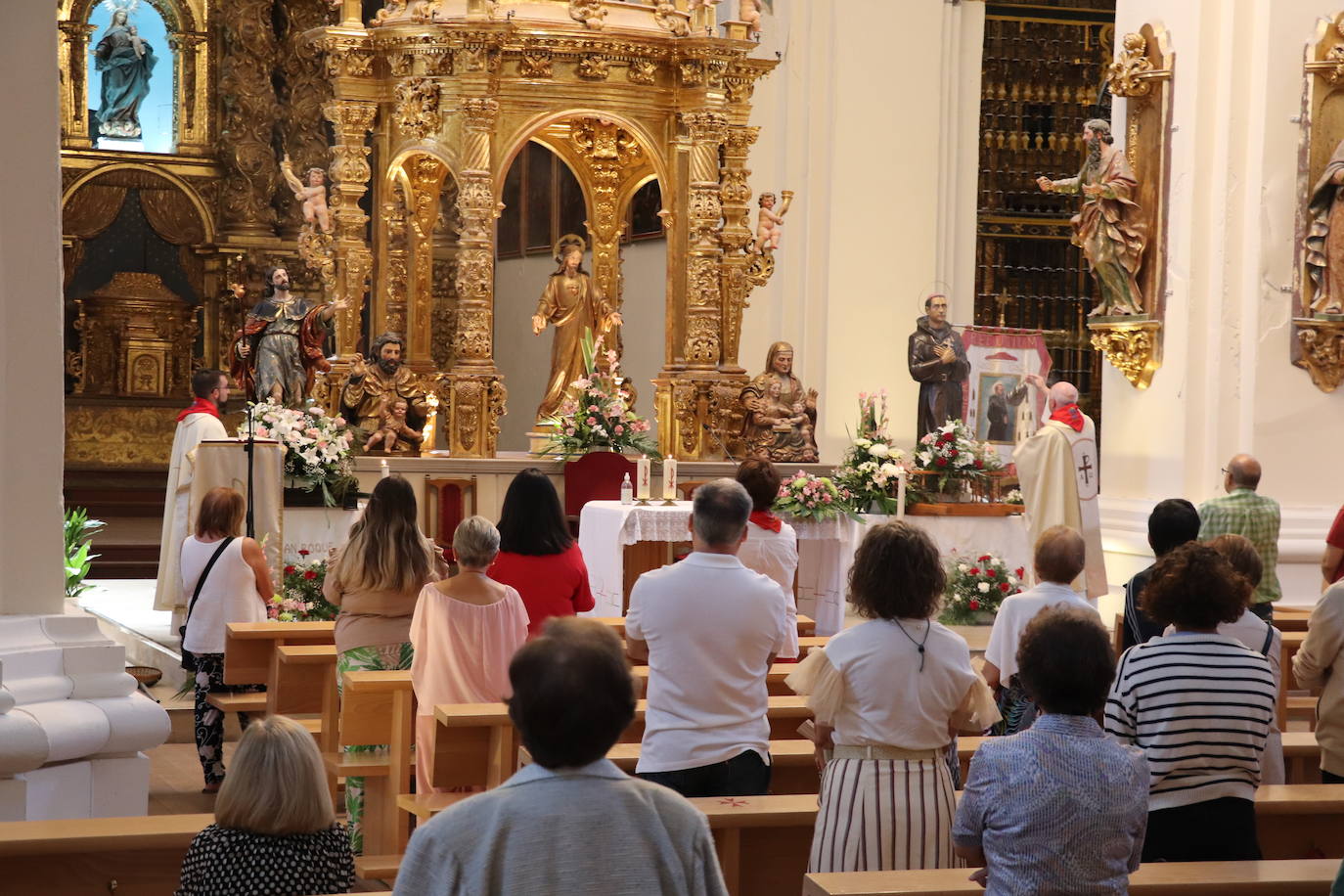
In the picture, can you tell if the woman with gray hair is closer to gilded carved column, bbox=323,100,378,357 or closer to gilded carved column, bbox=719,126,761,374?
gilded carved column, bbox=323,100,378,357

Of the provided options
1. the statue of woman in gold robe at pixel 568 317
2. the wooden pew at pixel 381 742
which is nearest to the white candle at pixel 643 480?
the statue of woman in gold robe at pixel 568 317

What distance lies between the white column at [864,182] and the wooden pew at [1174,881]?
13.4 m

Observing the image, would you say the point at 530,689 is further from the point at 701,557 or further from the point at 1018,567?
the point at 1018,567

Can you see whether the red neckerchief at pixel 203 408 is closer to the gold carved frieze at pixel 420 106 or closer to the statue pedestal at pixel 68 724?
the gold carved frieze at pixel 420 106

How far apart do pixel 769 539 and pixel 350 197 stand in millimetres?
7375

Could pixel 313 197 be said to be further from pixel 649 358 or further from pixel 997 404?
pixel 997 404

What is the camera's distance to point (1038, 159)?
19.9 m

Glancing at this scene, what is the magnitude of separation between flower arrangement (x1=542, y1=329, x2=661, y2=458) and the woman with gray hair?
7277 mm

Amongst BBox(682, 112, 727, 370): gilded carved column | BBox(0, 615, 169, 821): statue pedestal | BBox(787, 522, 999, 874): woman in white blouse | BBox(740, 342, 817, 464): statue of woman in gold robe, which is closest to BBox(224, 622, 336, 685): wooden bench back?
BBox(0, 615, 169, 821): statue pedestal

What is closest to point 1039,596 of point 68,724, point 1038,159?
point 68,724

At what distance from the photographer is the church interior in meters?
4.54

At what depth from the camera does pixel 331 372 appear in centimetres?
1352

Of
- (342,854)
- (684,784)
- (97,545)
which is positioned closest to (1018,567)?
(97,545)

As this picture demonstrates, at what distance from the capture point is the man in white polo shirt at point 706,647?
470 centimetres
